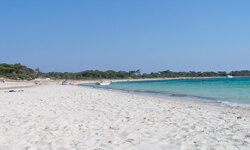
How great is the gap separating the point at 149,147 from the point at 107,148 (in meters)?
0.83

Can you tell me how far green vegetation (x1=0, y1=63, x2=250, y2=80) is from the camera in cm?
8425

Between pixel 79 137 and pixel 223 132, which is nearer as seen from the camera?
pixel 79 137

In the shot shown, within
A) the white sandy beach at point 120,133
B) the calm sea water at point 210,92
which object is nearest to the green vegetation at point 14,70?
the calm sea water at point 210,92

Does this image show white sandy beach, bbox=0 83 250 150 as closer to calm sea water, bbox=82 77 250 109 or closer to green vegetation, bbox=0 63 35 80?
calm sea water, bbox=82 77 250 109

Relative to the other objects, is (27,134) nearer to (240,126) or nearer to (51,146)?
(51,146)

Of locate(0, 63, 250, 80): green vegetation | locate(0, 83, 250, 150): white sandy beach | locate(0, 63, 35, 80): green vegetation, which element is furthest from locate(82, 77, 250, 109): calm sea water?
locate(0, 63, 35, 80): green vegetation

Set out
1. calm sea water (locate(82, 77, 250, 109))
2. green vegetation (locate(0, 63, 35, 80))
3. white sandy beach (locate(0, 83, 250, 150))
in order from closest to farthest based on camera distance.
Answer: white sandy beach (locate(0, 83, 250, 150)) → calm sea water (locate(82, 77, 250, 109)) → green vegetation (locate(0, 63, 35, 80))

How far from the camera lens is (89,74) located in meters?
136

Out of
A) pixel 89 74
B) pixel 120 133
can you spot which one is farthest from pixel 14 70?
pixel 120 133

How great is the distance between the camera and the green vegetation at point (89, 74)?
84250 mm

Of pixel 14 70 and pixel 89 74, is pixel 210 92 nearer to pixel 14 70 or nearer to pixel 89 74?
pixel 14 70

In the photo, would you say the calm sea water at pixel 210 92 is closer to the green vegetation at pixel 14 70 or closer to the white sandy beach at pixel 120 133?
the white sandy beach at pixel 120 133

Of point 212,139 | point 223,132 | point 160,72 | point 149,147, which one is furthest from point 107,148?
point 160,72

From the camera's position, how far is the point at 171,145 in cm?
421
